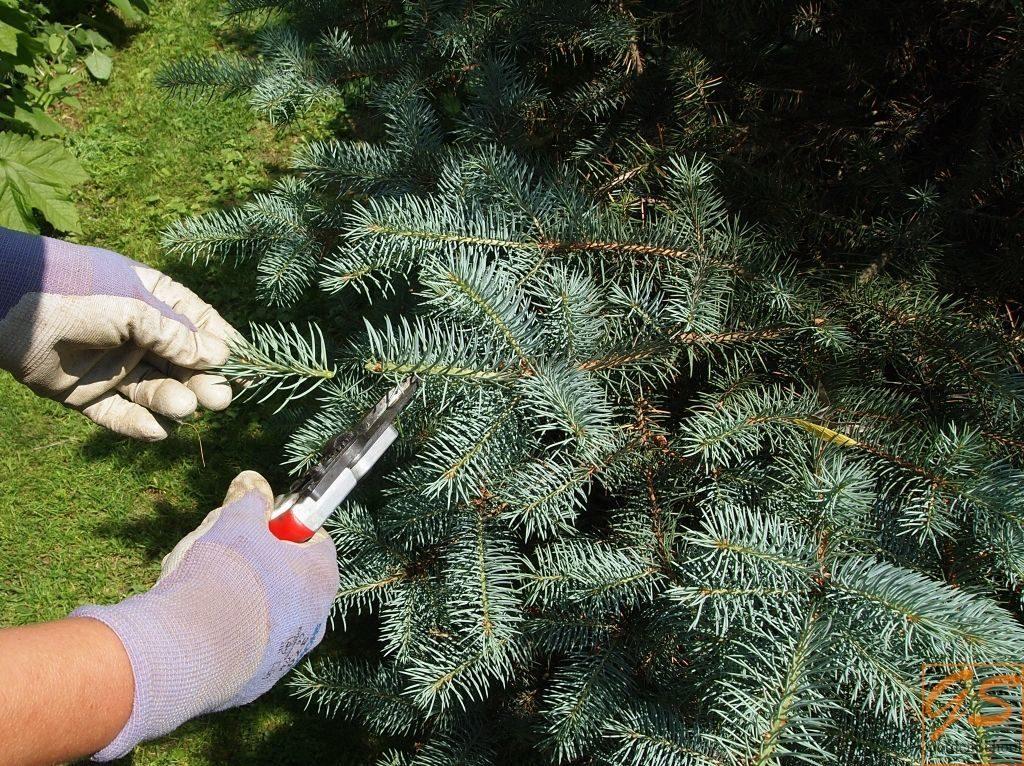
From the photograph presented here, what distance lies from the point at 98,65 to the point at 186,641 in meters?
3.76

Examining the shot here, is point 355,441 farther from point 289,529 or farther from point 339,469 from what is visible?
point 289,529

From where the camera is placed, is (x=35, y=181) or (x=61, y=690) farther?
(x=35, y=181)

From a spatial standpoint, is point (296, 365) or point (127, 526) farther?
point (127, 526)

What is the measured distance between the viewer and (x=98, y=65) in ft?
12.7

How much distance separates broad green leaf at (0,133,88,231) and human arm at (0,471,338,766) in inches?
100

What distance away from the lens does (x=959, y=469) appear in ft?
3.71

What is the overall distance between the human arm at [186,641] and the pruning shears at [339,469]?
0.18ft

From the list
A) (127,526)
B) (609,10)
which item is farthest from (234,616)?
(127,526)

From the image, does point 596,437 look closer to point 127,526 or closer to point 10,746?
point 10,746

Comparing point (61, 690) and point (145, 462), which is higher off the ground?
point (61, 690)

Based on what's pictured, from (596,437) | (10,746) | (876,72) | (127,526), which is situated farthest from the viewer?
(127,526)

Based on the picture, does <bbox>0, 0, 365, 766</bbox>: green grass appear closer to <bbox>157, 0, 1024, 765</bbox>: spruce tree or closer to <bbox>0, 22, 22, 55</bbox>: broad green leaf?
<bbox>0, 22, 22, 55</bbox>: broad green leaf

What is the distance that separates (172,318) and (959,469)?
158cm

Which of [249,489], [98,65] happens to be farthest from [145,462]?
[98,65]
